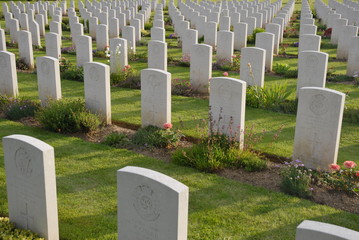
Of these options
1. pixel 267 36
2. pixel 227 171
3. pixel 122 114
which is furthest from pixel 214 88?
pixel 267 36

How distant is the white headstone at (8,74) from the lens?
9.38 metres

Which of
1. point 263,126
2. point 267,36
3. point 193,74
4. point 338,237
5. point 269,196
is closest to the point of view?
point 338,237

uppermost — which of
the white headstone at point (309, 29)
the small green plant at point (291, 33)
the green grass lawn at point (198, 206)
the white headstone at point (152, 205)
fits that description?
the white headstone at point (309, 29)

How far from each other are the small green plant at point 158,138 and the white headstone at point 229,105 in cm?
76

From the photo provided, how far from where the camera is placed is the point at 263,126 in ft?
28.0

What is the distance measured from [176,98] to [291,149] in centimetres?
370

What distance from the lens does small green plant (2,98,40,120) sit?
8.96 meters

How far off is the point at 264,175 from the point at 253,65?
438 centimetres

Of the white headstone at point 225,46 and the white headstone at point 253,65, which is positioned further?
the white headstone at point 225,46

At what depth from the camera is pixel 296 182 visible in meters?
5.94

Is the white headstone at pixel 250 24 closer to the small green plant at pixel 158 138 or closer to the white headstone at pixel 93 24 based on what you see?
the white headstone at pixel 93 24

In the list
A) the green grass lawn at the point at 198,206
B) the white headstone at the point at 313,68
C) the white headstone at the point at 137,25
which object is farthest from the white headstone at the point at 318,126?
the white headstone at the point at 137,25

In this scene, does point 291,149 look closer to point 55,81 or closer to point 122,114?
point 122,114

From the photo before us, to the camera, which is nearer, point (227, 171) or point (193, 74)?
point (227, 171)
